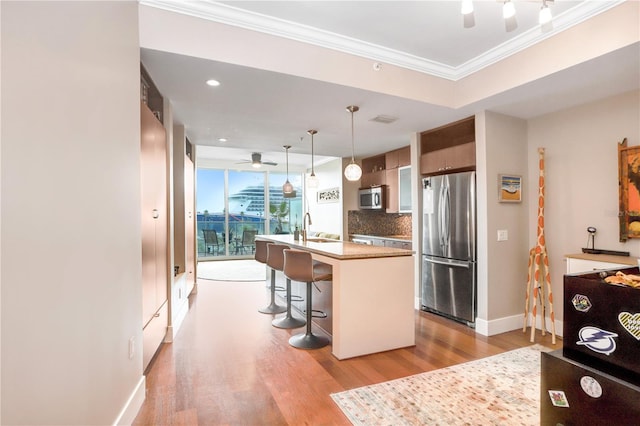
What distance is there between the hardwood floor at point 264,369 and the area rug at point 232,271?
2.54 meters

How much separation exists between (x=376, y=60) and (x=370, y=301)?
227 centimetres

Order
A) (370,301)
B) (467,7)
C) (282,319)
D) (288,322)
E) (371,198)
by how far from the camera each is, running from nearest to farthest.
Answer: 1. (467,7)
2. (370,301)
3. (288,322)
4. (282,319)
5. (371,198)

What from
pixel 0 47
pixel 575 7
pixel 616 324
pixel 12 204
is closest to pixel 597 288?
pixel 616 324

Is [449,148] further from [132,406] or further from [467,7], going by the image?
[132,406]

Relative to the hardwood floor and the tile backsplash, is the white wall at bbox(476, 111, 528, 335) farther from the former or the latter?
the tile backsplash

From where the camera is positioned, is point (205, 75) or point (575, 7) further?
point (205, 75)

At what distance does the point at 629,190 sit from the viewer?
115 inches

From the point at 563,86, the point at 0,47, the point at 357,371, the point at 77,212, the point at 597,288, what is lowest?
the point at 357,371

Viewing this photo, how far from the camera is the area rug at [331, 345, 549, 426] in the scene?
79.0 inches

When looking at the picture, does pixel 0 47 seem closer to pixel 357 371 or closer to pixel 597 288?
pixel 597 288

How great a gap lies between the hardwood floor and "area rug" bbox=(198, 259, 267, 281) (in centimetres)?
254

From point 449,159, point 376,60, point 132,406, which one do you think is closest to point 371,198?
point 449,159

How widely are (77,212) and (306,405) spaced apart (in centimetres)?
180

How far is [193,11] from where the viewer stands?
234 cm
